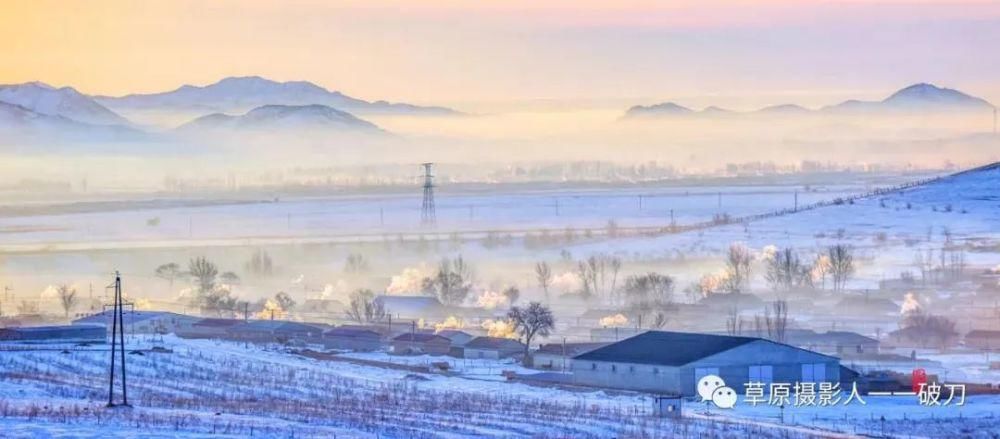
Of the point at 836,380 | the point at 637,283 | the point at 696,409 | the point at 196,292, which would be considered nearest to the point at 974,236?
the point at 637,283

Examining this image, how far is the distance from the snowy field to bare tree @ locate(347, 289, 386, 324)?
154 ft

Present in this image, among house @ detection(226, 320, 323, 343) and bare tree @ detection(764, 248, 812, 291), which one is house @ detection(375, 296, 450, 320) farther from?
bare tree @ detection(764, 248, 812, 291)

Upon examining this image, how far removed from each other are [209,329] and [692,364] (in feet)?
142

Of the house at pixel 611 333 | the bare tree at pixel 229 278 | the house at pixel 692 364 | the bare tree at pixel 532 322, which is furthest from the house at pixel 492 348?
the bare tree at pixel 229 278

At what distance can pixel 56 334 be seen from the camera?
285 feet

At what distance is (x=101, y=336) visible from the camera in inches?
3396

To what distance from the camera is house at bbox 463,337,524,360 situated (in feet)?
299

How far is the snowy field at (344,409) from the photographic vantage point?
46.3 metres

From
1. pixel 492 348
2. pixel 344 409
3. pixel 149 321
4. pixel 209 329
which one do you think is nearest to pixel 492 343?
pixel 492 348

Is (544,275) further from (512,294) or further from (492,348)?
(492,348)

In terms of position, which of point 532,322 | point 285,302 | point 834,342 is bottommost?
point 834,342

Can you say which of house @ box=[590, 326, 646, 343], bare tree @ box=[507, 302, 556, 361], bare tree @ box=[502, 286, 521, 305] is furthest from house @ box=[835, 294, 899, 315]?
bare tree @ box=[507, 302, 556, 361]

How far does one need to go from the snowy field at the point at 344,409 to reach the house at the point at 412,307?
168 feet

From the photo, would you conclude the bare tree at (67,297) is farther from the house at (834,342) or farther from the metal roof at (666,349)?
the metal roof at (666,349)
